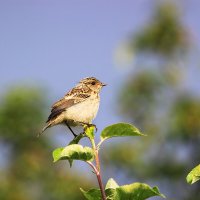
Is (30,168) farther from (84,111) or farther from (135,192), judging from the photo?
(135,192)

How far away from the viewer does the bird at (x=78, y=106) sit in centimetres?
786

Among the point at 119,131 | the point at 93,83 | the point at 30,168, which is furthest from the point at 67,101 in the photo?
the point at 30,168

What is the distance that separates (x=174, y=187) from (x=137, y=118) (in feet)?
8.94

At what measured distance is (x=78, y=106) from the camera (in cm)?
833

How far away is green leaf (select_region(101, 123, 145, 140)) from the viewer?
124 inches

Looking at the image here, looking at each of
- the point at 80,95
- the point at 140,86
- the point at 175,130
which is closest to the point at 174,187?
the point at 175,130

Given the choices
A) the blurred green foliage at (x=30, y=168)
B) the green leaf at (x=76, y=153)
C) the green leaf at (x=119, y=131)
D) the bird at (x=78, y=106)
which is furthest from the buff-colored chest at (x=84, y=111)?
Result: the blurred green foliage at (x=30, y=168)

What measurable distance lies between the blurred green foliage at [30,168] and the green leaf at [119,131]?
12090 mm

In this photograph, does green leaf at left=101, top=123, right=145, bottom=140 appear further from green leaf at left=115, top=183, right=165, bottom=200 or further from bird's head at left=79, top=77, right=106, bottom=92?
bird's head at left=79, top=77, right=106, bottom=92

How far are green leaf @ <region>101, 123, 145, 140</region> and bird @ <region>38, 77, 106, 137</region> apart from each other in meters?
4.20

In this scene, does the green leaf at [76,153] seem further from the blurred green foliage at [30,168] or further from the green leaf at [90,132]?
the blurred green foliage at [30,168]

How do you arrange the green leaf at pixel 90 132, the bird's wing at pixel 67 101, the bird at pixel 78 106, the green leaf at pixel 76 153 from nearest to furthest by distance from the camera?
the green leaf at pixel 76 153 < the green leaf at pixel 90 132 < the bird at pixel 78 106 < the bird's wing at pixel 67 101

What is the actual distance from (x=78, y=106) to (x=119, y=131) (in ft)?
16.9

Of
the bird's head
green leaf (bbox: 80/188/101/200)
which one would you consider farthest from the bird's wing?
green leaf (bbox: 80/188/101/200)
